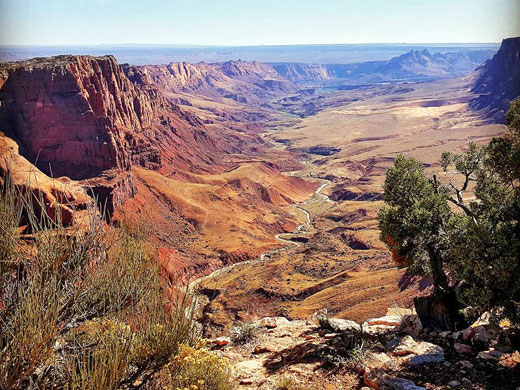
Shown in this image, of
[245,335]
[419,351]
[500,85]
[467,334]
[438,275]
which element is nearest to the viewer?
[419,351]

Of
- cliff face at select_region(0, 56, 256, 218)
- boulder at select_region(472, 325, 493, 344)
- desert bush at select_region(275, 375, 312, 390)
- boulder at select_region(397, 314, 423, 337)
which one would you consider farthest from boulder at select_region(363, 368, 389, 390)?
cliff face at select_region(0, 56, 256, 218)

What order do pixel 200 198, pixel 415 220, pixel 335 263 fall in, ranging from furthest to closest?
pixel 200 198
pixel 335 263
pixel 415 220

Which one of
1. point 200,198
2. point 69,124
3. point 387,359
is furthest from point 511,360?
point 69,124

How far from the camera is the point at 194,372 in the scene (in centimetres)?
766

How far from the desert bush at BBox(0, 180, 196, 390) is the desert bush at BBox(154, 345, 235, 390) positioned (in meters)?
0.37


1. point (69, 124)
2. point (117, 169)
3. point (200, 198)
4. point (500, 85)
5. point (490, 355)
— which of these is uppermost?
point (500, 85)

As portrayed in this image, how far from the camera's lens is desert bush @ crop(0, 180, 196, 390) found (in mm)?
6234

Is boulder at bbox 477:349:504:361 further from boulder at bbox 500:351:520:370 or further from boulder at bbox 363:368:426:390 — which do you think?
boulder at bbox 363:368:426:390

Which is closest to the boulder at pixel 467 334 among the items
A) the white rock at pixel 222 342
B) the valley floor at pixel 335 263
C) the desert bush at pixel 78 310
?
the valley floor at pixel 335 263

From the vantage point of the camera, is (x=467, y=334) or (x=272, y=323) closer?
(x=467, y=334)

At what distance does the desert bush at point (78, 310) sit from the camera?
6.23m

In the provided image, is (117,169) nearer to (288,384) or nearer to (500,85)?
(288,384)

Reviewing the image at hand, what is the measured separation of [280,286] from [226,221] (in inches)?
933

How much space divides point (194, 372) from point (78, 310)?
2541 millimetres
